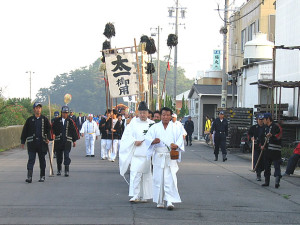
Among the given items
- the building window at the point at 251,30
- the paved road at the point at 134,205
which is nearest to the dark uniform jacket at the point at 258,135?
the paved road at the point at 134,205

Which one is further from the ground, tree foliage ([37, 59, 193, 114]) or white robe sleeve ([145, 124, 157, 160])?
tree foliage ([37, 59, 193, 114])

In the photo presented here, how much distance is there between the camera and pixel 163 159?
32.8ft

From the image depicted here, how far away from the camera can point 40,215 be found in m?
8.79

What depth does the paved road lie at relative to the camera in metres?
8.74

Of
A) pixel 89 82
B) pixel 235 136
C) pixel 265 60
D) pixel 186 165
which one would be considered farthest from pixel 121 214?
pixel 89 82

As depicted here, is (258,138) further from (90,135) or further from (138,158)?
(90,135)

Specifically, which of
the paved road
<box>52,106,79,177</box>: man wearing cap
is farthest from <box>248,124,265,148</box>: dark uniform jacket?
<box>52,106,79,177</box>: man wearing cap

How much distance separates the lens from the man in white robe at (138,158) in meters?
10.6

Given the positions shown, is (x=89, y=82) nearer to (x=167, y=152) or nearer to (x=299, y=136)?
(x=299, y=136)

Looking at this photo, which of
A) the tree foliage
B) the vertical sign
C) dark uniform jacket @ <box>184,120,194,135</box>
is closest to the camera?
dark uniform jacket @ <box>184,120,194,135</box>

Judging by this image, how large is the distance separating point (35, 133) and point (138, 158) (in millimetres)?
3803

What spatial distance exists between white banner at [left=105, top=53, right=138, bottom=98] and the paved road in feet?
8.40

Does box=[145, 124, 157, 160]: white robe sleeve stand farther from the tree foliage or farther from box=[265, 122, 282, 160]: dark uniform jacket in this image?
the tree foliage

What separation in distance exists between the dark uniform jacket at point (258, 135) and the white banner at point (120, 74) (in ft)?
12.8
